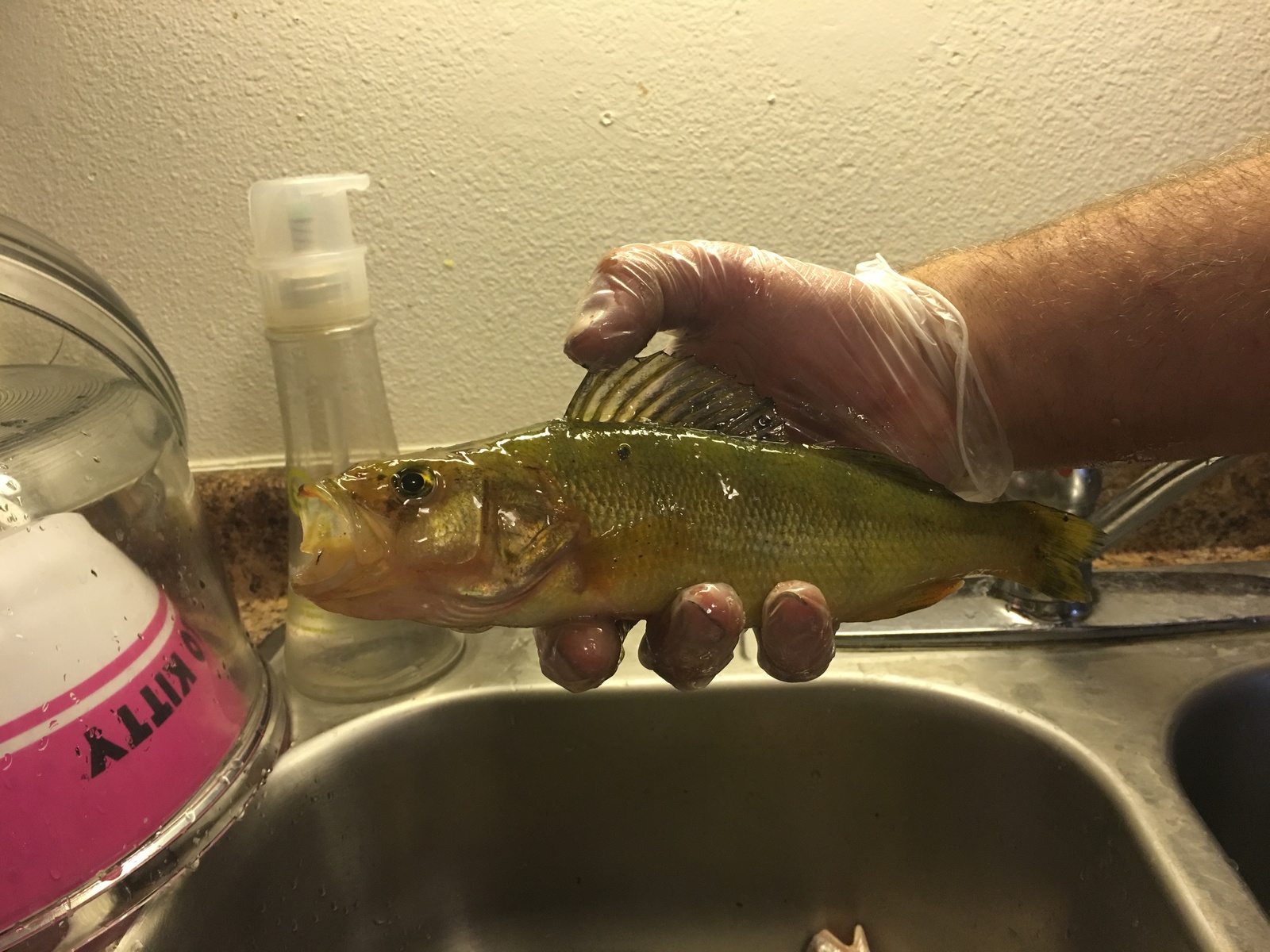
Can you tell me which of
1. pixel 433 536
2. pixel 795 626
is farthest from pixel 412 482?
pixel 795 626

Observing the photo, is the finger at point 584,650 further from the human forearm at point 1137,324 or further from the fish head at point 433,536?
the human forearm at point 1137,324

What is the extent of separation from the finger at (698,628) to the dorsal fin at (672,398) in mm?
117

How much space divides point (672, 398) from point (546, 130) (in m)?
0.40

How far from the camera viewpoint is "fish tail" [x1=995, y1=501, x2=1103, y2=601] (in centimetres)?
56

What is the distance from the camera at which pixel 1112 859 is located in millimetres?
576

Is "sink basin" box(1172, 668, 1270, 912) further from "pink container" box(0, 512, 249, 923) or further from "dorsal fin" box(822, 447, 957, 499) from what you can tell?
"pink container" box(0, 512, 249, 923)

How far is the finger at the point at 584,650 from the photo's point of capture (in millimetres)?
521

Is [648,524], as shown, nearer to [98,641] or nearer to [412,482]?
[412,482]

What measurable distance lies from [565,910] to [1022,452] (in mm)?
582

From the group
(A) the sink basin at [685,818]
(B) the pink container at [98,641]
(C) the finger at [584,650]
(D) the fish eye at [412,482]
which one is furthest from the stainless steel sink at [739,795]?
(D) the fish eye at [412,482]

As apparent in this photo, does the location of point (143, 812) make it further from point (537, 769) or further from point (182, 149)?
point (182, 149)

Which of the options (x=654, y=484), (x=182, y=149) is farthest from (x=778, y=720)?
(x=182, y=149)

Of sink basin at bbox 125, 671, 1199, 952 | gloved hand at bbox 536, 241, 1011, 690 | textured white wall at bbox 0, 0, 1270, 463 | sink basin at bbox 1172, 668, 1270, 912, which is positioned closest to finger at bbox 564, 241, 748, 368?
gloved hand at bbox 536, 241, 1011, 690

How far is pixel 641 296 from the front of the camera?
55 centimetres
